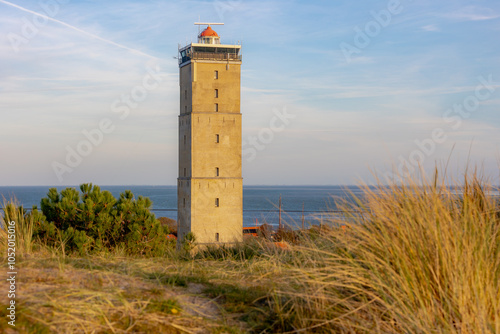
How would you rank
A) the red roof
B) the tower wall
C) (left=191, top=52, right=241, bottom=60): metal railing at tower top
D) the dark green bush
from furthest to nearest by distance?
1. the red roof
2. (left=191, top=52, right=241, bottom=60): metal railing at tower top
3. the tower wall
4. the dark green bush

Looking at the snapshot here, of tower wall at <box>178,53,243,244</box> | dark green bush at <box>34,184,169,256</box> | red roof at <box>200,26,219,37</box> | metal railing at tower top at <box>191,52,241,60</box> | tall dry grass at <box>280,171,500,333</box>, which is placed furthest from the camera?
red roof at <box>200,26,219,37</box>

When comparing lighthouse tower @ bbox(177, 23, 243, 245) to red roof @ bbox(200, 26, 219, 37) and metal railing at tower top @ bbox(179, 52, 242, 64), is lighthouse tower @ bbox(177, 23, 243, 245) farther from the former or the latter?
red roof @ bbox(200, 26, 219, 37)

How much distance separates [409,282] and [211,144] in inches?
1663

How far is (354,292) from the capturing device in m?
3.90

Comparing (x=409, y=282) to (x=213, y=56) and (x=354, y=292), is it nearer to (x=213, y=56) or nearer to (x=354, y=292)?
(x=354, y=292)

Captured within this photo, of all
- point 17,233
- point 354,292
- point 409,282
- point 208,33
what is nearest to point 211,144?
point 208,33

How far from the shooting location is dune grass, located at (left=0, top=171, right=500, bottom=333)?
343 centimetres

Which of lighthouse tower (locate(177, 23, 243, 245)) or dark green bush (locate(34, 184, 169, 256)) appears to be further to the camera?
lighthouse tower (locate(177, 23, 243, 245))

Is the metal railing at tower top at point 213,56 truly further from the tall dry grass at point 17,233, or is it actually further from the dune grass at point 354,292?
the dune grass at point 354,292

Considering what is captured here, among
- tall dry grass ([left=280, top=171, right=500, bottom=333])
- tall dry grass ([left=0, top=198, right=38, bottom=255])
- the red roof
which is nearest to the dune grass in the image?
tall dry grass ([left=280, top=171, right=500, bottom=333])

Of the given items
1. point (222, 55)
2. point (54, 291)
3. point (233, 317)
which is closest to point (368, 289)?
point (233, 317)

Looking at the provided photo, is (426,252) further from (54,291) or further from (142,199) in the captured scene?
(142,199)

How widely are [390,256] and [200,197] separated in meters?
41.5

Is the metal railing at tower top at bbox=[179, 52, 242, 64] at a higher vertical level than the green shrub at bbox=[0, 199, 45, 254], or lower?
higher
